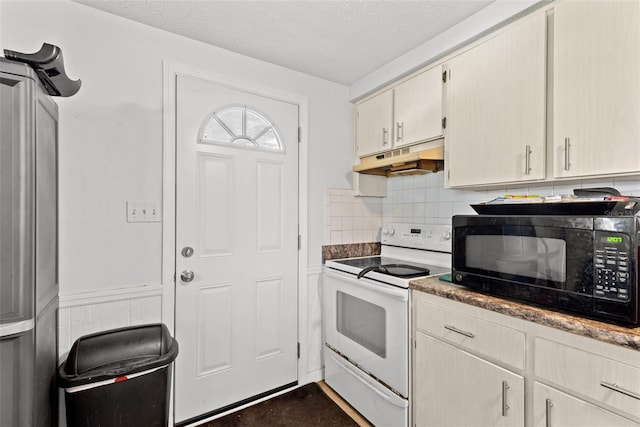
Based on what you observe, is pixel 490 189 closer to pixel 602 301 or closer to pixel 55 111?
pixel 602 301

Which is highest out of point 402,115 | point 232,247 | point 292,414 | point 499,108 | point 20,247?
point 402,115

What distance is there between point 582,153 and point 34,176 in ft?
6.92

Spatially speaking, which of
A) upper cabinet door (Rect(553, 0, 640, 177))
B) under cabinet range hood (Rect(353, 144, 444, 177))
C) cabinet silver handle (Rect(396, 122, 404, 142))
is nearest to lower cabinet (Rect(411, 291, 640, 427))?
upper cabinet door (Rect(553, 0, 640, 177))

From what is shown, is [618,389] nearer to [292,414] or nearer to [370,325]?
[370,325]

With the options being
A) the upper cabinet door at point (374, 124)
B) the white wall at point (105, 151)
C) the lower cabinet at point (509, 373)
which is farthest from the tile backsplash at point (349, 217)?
the white wall at point (105, 151)

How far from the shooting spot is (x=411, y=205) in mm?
2377

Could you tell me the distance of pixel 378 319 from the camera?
70.7 inches

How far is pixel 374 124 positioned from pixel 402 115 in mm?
270

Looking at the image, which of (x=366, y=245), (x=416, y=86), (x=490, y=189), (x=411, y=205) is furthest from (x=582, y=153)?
(x=366, y=245)

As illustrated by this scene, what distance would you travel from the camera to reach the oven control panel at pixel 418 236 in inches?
80.7

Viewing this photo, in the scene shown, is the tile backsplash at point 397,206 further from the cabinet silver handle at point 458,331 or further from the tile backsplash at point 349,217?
the cabinet silver handle at point 458,331

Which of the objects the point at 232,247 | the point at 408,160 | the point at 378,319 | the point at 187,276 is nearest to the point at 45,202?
the point at 187,276

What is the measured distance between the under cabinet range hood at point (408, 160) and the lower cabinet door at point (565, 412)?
1.21 metres

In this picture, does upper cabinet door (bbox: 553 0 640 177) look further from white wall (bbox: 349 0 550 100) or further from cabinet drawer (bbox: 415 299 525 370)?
cabinet drawer (bbox: 415 299 525 370)
